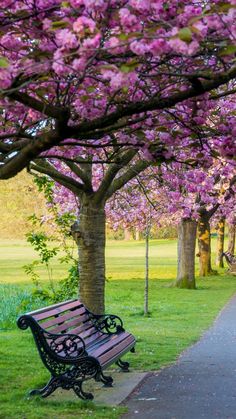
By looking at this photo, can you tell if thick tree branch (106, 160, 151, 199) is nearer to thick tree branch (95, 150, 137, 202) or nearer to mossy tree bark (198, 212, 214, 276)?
thick tree branch (95, 150, 137, 202)

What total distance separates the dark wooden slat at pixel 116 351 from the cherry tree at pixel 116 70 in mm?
2281

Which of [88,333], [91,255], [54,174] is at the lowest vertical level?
[88,333]

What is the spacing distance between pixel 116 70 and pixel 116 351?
5.15 metres

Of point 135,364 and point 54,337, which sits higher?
point 54,337

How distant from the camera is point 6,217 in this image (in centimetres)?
8688

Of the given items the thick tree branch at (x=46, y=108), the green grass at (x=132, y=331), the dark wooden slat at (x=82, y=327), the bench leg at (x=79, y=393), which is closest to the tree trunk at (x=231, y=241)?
the green grass at (x=132, y=331)

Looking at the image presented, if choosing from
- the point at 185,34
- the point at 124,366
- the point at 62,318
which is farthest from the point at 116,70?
the point at 124,366

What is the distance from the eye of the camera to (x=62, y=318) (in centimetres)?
879

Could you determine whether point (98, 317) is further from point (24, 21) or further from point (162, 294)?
point (162, 294)

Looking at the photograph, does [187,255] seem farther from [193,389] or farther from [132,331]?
[193,389]

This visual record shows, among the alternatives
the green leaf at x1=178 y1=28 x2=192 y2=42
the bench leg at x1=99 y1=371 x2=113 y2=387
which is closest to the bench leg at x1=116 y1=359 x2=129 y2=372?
the bench leg at x1=99 y1=371 x2=113 y2=387

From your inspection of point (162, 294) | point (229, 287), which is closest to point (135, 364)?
point (162, 294)

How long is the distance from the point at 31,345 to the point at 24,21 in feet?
26.5

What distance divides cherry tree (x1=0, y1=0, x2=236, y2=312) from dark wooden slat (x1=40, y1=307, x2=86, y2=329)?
1903 millimetres
